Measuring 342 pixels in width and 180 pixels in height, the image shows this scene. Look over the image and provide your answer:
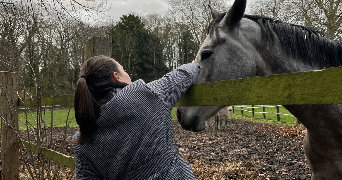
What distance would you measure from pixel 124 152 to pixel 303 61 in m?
1.76

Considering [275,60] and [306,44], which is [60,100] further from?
[306,44]

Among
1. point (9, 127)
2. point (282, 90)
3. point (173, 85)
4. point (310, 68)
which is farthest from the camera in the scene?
point (9, 127)

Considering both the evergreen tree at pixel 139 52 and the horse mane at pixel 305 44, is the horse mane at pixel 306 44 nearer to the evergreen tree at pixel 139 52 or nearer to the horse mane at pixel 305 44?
the horse mane at pixel 305 44

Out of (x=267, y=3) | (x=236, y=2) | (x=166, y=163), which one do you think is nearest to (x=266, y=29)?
(x=236, y=2)

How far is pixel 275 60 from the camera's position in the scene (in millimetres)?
2240

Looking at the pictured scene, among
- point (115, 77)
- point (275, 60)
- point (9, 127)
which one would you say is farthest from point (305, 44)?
point (9, 127)

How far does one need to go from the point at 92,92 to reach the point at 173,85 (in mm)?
514

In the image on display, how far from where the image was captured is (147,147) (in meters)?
1.41

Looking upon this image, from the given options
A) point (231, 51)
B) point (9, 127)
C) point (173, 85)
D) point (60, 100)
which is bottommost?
point (9, 127)

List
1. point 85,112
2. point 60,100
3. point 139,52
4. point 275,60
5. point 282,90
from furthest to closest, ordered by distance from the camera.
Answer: point 139,52, point 60,100, point 275,60, point 85,112, point 282,90

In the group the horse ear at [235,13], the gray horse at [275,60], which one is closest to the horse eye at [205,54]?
the gray horse at [275,60]

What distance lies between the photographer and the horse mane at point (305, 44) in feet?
6.89

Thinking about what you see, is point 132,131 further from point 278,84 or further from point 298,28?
point 298,28

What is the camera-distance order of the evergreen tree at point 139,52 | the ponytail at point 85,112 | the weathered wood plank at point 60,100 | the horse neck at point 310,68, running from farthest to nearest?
1. the evergreen tree at point 139,52
2. the weathered wood plank at point 60,100
3. the horse neck at point 310,68
4. the ponytail at point 85,112
